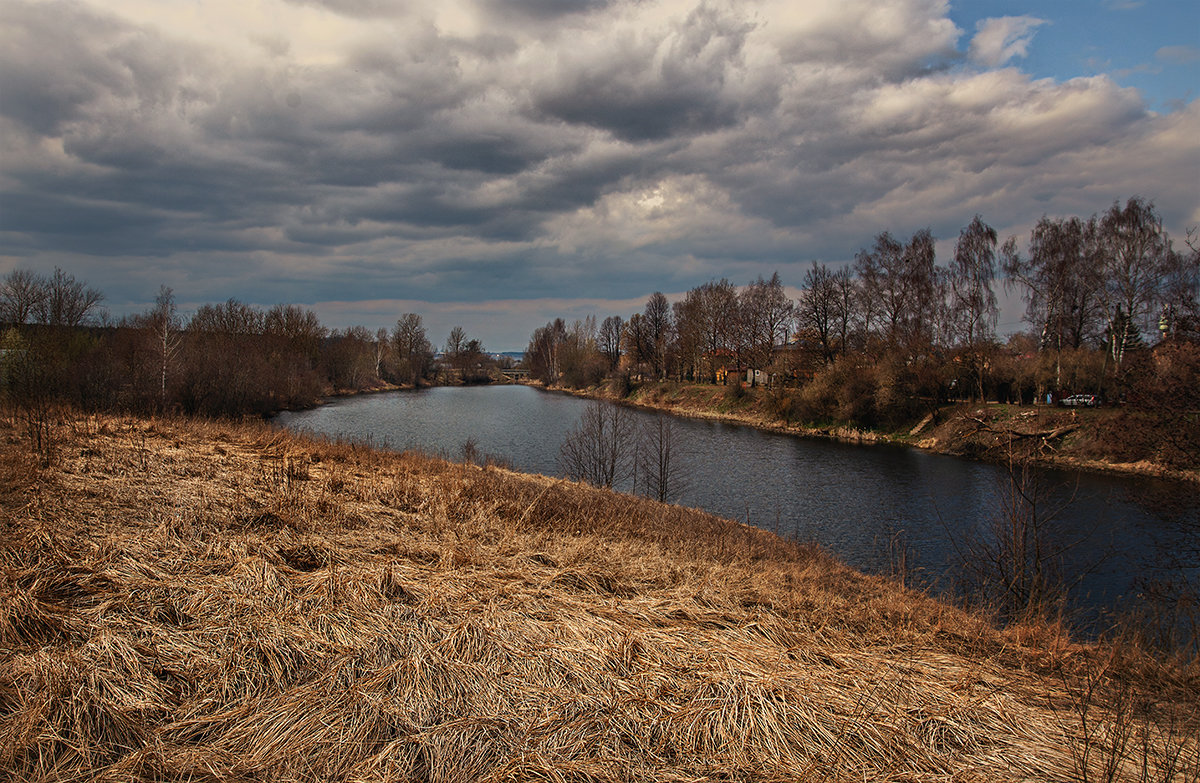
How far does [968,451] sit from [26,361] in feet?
135

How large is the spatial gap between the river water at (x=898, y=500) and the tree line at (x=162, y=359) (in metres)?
6.65

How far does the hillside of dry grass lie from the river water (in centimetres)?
641

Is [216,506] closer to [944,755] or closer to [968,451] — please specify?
[944,755]

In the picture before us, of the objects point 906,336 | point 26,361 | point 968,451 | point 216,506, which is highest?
point 906,336

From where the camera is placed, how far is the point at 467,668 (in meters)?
4.11

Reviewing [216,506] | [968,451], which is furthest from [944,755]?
[968,451]

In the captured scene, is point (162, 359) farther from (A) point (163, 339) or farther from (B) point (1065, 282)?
(B) point (1065, 282)

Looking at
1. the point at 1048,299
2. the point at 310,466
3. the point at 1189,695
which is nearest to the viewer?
the point at 1189,695

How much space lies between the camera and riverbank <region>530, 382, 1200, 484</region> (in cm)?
2233

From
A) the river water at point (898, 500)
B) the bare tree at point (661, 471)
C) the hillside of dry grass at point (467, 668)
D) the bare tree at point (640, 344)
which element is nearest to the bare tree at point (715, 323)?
the bare tree at point (640, 344)

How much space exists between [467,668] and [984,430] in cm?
1329

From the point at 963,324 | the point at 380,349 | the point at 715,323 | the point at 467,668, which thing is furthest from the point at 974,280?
the point at 380,349

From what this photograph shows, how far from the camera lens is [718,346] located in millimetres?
69812

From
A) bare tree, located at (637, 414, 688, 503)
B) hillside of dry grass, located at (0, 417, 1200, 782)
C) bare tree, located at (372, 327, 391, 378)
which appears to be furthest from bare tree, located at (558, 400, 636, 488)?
bare tree, located at (372, 327, 391, 378)
